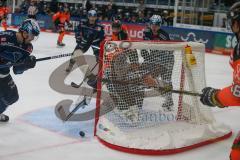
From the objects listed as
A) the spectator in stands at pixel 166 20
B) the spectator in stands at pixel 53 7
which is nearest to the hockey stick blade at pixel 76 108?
the spectator in stands at pixel 166 20

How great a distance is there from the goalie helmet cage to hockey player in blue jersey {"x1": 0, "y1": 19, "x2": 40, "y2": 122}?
0.70m

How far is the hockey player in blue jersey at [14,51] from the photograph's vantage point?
3924 millimetres

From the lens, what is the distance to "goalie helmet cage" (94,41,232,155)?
3.98 metres

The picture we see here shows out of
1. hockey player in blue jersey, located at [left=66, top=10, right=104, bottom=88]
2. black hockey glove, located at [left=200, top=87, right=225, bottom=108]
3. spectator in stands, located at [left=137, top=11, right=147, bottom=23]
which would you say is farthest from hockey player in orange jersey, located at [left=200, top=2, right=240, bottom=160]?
spectator in stands, located at [left=137, top=11, right=147, bottom=23]

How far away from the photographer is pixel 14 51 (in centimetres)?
400

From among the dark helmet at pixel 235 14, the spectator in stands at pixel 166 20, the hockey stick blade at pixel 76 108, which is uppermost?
the dark helmet at pixel 235 14

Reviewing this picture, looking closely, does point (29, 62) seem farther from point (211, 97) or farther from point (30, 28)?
point (211, 97)

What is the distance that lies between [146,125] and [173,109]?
40 centimetres

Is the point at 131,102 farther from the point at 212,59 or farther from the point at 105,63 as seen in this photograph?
the point at 212,59

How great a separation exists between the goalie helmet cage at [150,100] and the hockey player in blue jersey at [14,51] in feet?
2.29

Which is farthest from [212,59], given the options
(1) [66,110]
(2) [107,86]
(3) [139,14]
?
(2) [107,86]

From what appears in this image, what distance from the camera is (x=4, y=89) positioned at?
4.18m

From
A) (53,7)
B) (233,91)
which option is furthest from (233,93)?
(53,7)

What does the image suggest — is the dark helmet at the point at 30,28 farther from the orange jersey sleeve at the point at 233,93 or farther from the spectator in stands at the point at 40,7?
the spectator in stands at the point at 40,7
